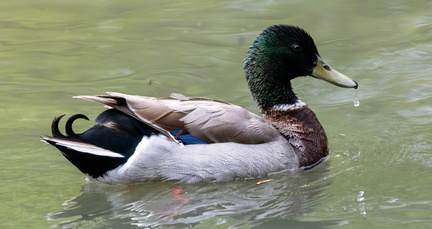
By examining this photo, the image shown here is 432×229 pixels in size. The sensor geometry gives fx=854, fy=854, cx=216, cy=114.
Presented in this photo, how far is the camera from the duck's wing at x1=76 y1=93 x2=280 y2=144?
7273mm

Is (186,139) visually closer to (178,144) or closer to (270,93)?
(178,144)

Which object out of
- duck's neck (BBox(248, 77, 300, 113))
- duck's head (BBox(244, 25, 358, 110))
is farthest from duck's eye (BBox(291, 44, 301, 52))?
duck's neck (BBox(248, 77, 300, 113))

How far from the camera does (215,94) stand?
948cm

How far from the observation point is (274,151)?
7.54 m

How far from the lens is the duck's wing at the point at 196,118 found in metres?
7.27

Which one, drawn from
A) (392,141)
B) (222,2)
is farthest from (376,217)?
(222,2)

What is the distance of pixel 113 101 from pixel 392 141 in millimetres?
2704

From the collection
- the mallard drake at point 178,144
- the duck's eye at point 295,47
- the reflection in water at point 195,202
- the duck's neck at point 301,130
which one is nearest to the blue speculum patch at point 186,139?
the mallard drake at point 178,144

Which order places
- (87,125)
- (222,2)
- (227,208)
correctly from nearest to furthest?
(227,208)
(87,125)
(222,2)

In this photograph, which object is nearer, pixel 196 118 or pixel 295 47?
pixel 196 118

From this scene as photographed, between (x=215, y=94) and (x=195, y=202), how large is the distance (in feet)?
9.07

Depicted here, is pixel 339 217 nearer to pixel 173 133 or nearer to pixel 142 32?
pixel 173 133

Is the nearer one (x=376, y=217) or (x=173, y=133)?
(x=376, y=217)

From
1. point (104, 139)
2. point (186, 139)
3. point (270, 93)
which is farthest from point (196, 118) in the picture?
point (270, 93)
